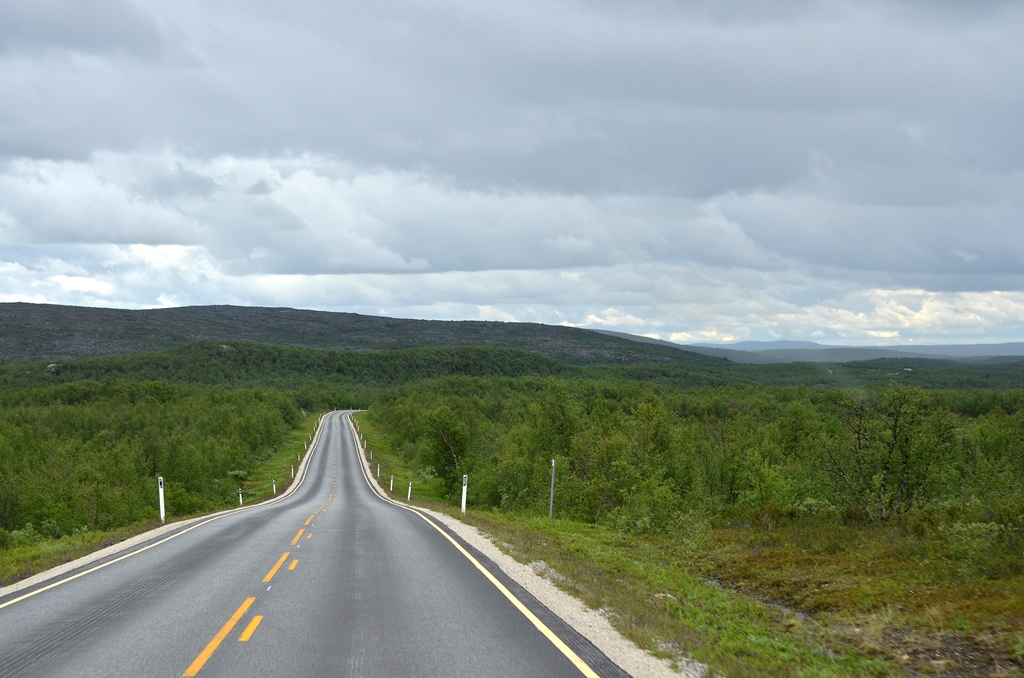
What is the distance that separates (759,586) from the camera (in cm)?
1509

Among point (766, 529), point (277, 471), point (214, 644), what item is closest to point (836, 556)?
point (766, 529)

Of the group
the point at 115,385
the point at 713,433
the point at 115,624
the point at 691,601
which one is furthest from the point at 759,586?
the point at 115,385

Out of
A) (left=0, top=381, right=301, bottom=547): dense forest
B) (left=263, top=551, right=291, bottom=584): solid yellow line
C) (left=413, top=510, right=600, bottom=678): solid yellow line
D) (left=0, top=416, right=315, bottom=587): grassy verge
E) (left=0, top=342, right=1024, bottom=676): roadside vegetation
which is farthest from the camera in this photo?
(left=0, top=381, right=301, bottom=547): dense forest

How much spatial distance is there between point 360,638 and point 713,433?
81680mm

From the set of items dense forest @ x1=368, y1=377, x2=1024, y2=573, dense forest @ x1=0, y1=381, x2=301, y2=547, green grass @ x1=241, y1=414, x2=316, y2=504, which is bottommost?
green grass @ x1=241, y1=414, x2=316, y2=504

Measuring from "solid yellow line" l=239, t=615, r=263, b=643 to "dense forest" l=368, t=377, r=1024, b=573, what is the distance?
12815mm

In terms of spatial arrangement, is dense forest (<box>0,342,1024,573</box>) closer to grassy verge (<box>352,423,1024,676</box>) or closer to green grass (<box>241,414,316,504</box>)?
grassy verge (<box>352,423,1024,676</box>)

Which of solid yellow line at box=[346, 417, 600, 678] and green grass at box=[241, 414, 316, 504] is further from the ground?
solid yellow line at box=[346, 417, 600, 678]

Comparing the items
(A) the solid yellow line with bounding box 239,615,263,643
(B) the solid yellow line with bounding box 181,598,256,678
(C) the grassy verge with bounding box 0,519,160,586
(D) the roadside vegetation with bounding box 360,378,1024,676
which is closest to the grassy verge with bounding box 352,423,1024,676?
(D) the roadside vegetation with bounding box 360,378,1024,676

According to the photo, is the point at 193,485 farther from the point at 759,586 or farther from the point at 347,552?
the point at 759,586

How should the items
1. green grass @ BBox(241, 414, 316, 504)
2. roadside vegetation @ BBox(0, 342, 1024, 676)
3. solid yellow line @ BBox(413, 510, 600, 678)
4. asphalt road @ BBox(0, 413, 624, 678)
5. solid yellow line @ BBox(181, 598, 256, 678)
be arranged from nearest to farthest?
solid yellow line @ BBox(181, 598, 256, 678)
asphalt road @ BBox(0, 413, 624, 678)
solid yellow line @ BBox(413, 510, 600, 678)
roadside vegetation @ BBox(0, 342, 1024, 676)
green grass @ BBox(241, 414, 316, 504)

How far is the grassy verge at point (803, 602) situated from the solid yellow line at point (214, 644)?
5566mm

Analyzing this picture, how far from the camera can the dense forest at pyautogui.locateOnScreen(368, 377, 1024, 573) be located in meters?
19.1

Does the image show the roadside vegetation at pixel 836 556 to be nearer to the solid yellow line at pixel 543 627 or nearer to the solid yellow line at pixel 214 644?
the solid yellow line at pixel 543 627
